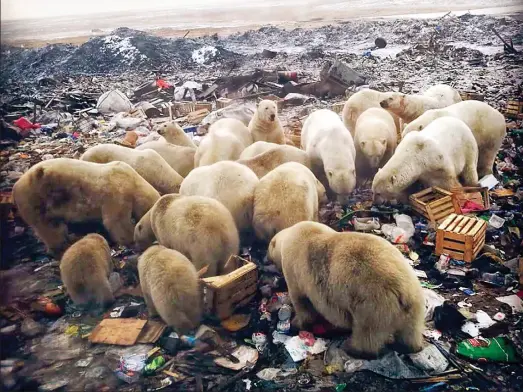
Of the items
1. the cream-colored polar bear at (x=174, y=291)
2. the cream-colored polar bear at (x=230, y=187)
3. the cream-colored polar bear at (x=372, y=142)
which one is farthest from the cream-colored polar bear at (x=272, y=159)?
the cream-colored polar bear at (x=174, y=291)

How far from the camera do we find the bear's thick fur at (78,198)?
4355 millimetres

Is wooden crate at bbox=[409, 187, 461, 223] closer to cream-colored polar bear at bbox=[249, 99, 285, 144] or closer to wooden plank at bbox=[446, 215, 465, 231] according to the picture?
wooden plank at bbox=[446, 215, 465, 231]

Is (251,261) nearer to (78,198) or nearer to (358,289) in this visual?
(358,289)

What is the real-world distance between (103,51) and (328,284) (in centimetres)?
317

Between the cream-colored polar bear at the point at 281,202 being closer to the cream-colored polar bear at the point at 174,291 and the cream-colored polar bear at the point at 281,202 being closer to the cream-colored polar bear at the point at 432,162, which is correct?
the cream-colored polar bear at the point at 174,291

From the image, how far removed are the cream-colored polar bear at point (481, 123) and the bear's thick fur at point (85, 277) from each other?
4.54 meters

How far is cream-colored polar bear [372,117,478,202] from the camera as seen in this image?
5586 millimetres

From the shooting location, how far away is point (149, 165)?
5543 mm

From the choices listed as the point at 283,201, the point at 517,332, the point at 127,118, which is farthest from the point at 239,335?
the point at 127,118

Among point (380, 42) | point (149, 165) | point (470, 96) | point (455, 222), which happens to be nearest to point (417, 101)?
point (470, 96)

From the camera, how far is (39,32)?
3998 millimetres

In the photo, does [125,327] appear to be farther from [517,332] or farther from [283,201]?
[517,332]

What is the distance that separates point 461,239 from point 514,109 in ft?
6.58

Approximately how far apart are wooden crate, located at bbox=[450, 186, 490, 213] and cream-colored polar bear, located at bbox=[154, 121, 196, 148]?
11.5 feet
